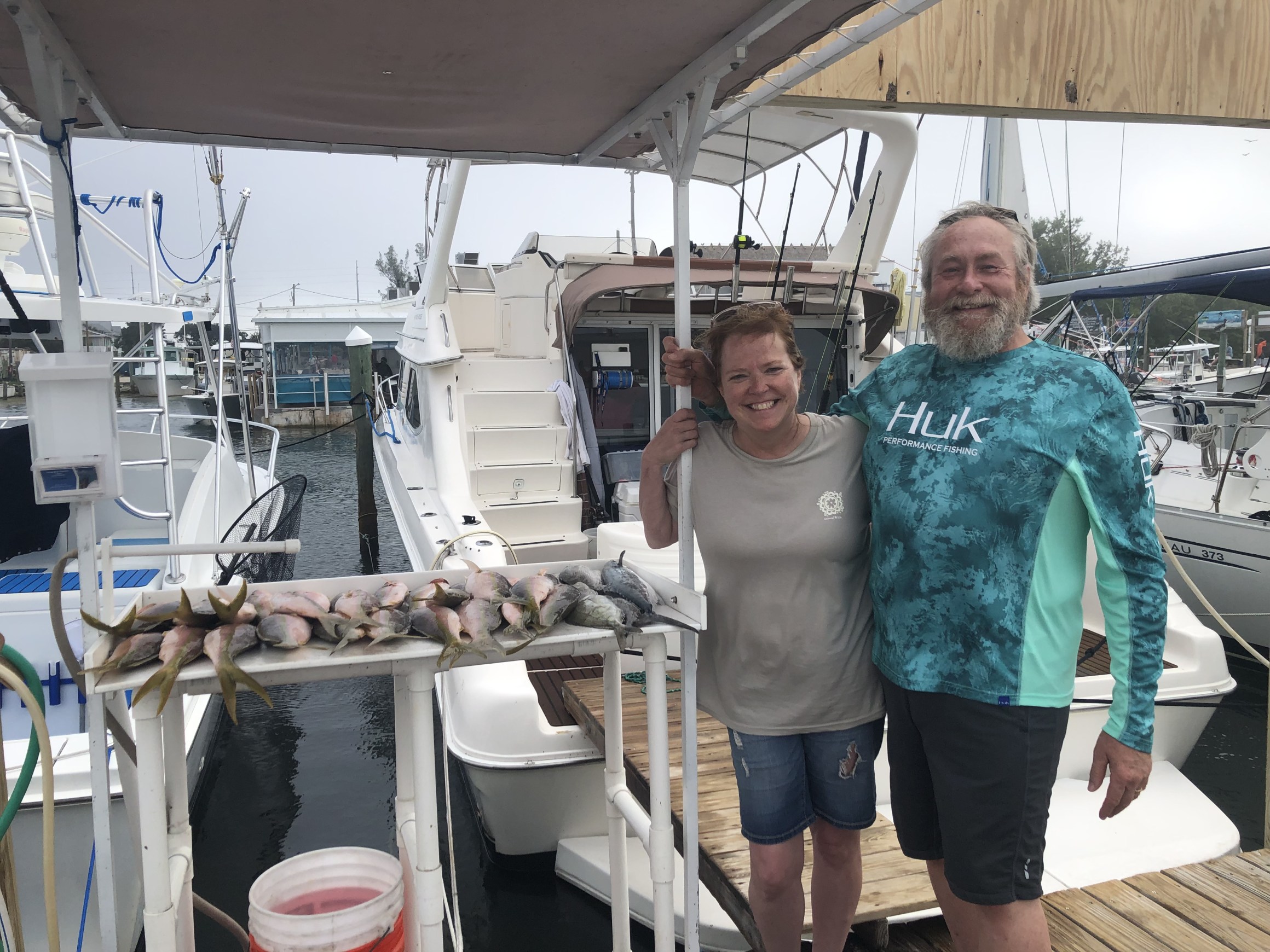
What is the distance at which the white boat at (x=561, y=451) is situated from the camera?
3.79 m

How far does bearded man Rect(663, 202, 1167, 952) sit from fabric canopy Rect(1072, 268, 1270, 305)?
Result: 25.5 feet

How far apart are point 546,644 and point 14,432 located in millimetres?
3775

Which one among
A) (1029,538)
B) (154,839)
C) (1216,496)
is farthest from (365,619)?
(1216,496)

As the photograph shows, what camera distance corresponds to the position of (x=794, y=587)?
2.04 meters

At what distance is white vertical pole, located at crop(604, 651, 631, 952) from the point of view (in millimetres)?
2479

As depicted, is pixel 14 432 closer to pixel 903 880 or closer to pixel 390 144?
pixel 390 144

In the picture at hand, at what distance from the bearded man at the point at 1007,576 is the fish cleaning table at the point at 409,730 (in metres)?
0.56

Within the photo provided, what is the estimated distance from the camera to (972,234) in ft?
6.29

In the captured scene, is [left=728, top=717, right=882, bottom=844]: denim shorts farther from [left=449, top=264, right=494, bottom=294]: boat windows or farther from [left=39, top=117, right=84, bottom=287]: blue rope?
[left=449, top=264, right=494, bottom=294]: boat windows

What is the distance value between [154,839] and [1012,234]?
2336mm

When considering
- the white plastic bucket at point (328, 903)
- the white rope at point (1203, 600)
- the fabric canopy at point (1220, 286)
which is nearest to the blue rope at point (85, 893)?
the white plastic bucket at point (328, 903)

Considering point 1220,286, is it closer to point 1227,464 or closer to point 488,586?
point 1227,464

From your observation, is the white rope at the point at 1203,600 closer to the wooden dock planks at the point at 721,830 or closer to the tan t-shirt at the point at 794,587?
the tan t-shirt at the point at 794,587

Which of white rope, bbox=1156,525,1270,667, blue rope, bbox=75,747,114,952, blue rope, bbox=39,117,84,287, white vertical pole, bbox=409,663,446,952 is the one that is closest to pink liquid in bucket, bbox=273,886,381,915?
white vertical pole, bbox=409,663,446,952
